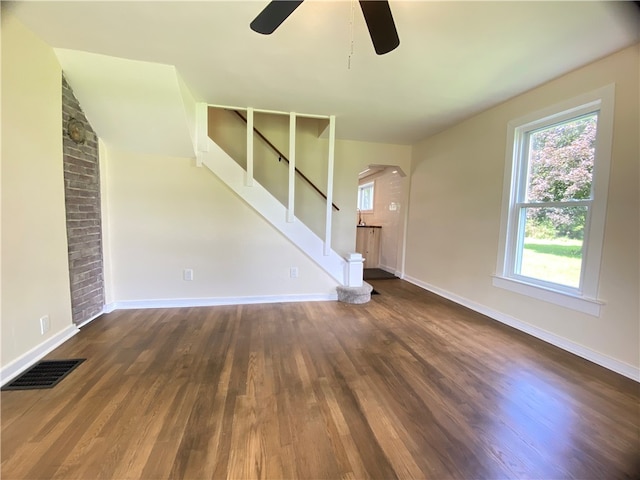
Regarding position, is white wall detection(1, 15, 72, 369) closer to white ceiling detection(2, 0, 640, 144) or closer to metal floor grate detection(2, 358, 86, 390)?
metal floor grate detection(2, 358, 86, 390)

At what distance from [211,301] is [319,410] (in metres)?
2.31

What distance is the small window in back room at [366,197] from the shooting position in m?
6.61

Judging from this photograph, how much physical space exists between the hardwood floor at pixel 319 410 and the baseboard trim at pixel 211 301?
0.60 m

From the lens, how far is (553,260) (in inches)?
101

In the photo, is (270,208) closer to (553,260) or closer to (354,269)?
(354,269)

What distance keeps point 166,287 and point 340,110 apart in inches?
121

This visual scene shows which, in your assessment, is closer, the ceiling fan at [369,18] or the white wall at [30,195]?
the ceiling fan at [369,18]

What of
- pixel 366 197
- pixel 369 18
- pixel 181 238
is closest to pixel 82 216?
pixel 181 238

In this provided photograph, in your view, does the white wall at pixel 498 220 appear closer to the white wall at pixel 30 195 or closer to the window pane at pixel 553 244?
the window pane at pixel 553 244

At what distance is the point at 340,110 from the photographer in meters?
3.29

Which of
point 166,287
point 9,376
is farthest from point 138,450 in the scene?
point 166,287

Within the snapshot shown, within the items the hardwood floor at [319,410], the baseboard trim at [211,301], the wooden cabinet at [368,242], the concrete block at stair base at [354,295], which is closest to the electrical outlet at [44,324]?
the hardwood floor at [319,410]

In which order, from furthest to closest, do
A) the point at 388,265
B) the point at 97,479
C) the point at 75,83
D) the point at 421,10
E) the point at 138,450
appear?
the point at 388,265
the point at 75,83
the point at 421,10
the point at 138,450
the point at 97,479

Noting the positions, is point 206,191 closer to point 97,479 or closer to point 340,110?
point 340,110
